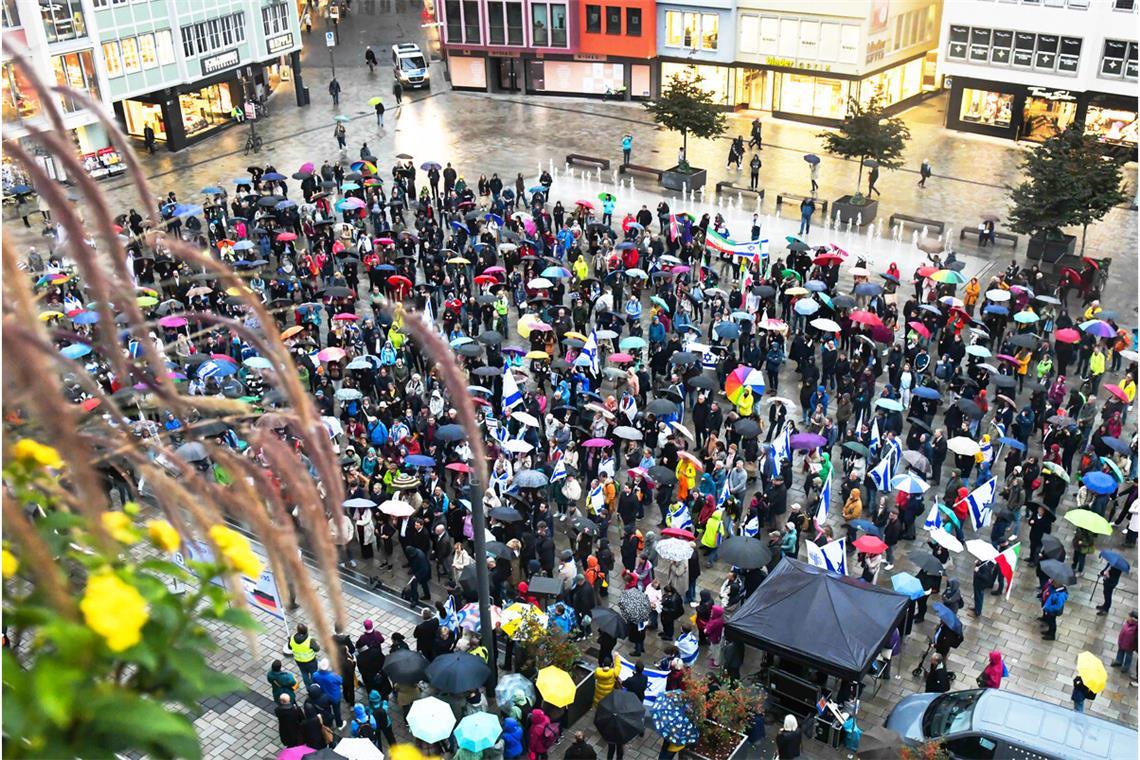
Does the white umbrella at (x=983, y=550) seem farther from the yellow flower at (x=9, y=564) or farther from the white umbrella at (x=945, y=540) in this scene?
the yellow flower at (x=9, y=564)

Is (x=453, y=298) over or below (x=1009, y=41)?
below

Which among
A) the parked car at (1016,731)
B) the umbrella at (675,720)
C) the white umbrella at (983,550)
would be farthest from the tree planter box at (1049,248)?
the umbrella at (675,720)

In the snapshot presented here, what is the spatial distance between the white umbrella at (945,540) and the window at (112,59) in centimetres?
4440

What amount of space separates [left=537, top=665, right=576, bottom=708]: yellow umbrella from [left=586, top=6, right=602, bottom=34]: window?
49693mm

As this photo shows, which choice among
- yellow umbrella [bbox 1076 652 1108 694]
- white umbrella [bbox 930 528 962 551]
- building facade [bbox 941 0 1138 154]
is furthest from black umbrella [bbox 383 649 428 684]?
building facade [bbox 941 0 1138 154]

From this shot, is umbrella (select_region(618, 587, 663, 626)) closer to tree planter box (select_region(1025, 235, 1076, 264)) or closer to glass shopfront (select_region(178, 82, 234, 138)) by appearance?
tree planter box (select_region(1025, 235, 1076, 264))

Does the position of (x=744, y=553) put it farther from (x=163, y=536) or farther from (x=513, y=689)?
(x=163, y=536)

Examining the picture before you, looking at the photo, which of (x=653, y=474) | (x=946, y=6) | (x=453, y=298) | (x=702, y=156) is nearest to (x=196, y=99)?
(x=702, y=156)

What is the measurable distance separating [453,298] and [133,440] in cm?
2748

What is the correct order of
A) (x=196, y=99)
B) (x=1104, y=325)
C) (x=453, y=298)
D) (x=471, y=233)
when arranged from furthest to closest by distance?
(x=196, y=99), (x=471, y=233), (x=453, y=298), (x=1104, y=325)

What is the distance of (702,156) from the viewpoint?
54312 mm

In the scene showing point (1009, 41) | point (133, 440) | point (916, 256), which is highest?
point (133, 440)

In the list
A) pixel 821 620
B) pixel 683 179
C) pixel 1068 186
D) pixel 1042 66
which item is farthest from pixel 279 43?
pixel 821 620

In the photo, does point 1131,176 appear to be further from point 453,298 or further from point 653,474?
point 653,474
